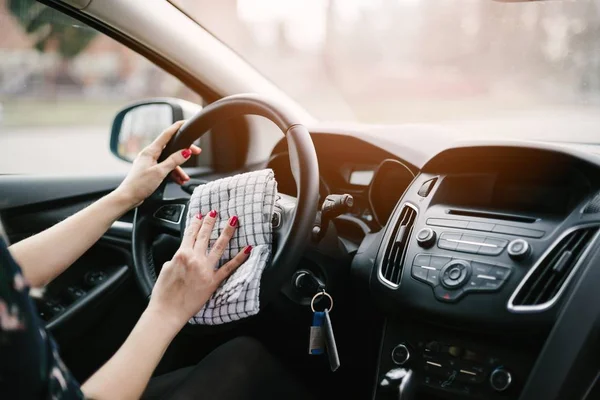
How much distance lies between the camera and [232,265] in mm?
1257

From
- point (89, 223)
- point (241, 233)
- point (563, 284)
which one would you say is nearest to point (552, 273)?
point (563, 284)

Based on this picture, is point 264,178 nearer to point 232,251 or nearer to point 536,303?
point 232,251

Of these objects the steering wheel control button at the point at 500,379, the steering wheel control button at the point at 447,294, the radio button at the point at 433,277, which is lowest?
the steering wheel control button at the point at 500,379

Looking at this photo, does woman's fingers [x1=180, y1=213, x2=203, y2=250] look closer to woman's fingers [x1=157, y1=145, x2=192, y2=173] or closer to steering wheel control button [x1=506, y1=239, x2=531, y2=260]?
woman's fingers [x1=157, y1=145, x2=192, y2=173]

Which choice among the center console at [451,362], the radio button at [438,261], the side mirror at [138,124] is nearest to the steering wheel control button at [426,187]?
the radio button at [438,261]

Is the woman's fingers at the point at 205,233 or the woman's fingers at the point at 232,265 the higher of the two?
the woman's fingers at the point at 205,233

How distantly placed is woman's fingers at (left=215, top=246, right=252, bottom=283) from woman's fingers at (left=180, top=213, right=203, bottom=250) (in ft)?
0.25

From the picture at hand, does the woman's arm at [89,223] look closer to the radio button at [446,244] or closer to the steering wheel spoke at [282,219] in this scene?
the steering wheel spoke at [282,219]

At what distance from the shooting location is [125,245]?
6.93 ft

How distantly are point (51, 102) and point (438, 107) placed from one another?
2.76m

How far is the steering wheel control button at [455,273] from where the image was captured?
1.37 m

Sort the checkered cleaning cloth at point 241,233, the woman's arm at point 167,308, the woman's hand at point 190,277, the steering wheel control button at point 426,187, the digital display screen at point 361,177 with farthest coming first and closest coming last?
the digital display screen at point 361,177, the steering wheel control button at point 426,187, the checkered cleaning cloth at point 241,233, the woman's hand at point 190,277, the woman's arm at point 167,308

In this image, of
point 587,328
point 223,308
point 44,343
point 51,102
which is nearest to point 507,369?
point 587,328

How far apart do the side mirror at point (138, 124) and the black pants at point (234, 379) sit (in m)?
0.92
